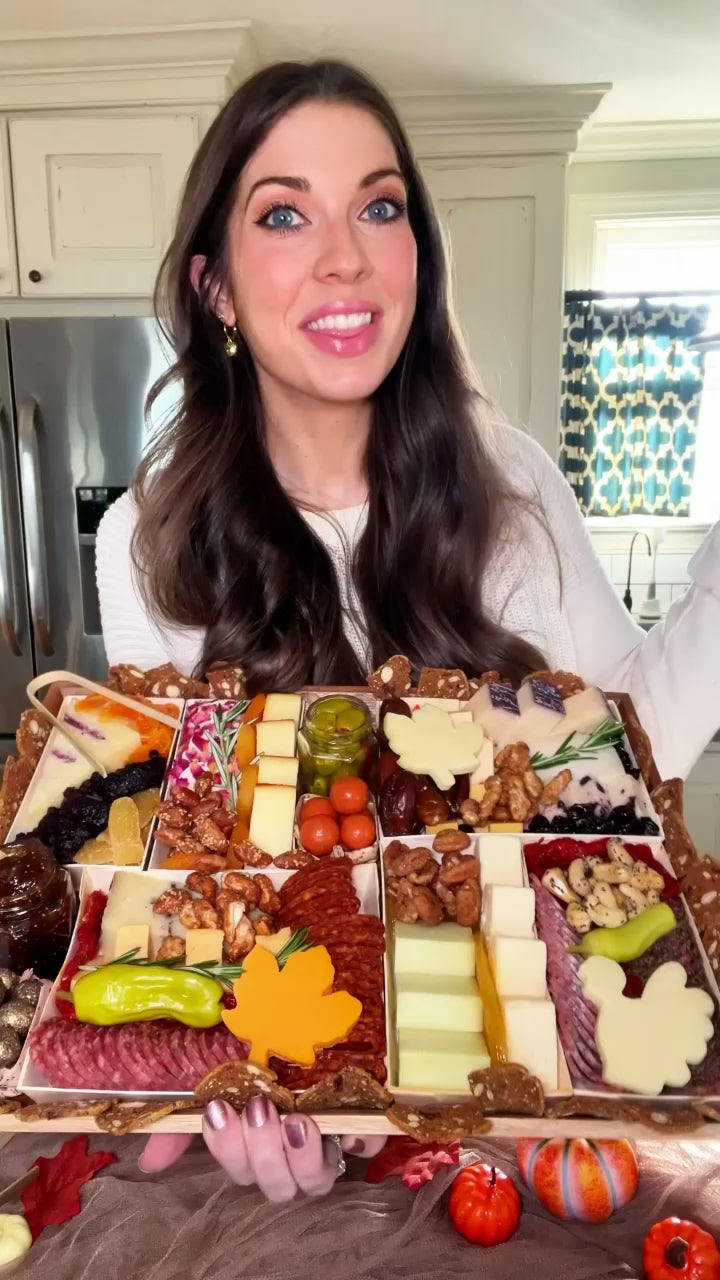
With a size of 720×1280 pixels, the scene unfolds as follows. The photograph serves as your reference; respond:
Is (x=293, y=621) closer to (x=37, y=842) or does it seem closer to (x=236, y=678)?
(x=236, y=678)

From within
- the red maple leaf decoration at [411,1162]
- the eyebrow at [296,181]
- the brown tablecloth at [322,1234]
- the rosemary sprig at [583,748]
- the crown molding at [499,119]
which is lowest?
the brown tablecloth at [322,1234]

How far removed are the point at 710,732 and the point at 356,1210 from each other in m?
0.77

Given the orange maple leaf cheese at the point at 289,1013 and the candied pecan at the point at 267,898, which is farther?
the candied pecan at the point at 267,898

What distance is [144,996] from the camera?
87cm

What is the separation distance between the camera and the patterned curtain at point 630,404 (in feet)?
12.6

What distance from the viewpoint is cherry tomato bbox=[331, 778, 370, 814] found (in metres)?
1.12

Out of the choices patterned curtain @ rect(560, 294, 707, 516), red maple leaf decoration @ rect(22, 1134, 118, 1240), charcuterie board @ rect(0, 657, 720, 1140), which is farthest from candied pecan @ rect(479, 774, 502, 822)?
patterned curtain @ rect(560, 294, 707, 516)

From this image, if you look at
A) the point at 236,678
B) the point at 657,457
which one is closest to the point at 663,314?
the point at 657,457

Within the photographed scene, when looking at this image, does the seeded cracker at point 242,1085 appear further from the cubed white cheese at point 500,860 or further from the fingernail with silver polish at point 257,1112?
the cubed white cheese at point 500,860

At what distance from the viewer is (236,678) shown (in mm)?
1354

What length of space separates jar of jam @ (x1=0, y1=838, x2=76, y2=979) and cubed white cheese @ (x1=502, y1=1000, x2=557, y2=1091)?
0.47m

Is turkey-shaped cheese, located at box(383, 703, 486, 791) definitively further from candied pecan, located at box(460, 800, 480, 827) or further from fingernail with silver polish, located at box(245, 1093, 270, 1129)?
fingernail with silver polish, located at box(245, 1093, 270, 1129)

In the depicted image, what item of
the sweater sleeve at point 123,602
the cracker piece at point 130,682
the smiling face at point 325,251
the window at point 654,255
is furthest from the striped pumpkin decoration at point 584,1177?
the window at point 654,255

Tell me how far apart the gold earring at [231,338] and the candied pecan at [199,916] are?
1.04 m
